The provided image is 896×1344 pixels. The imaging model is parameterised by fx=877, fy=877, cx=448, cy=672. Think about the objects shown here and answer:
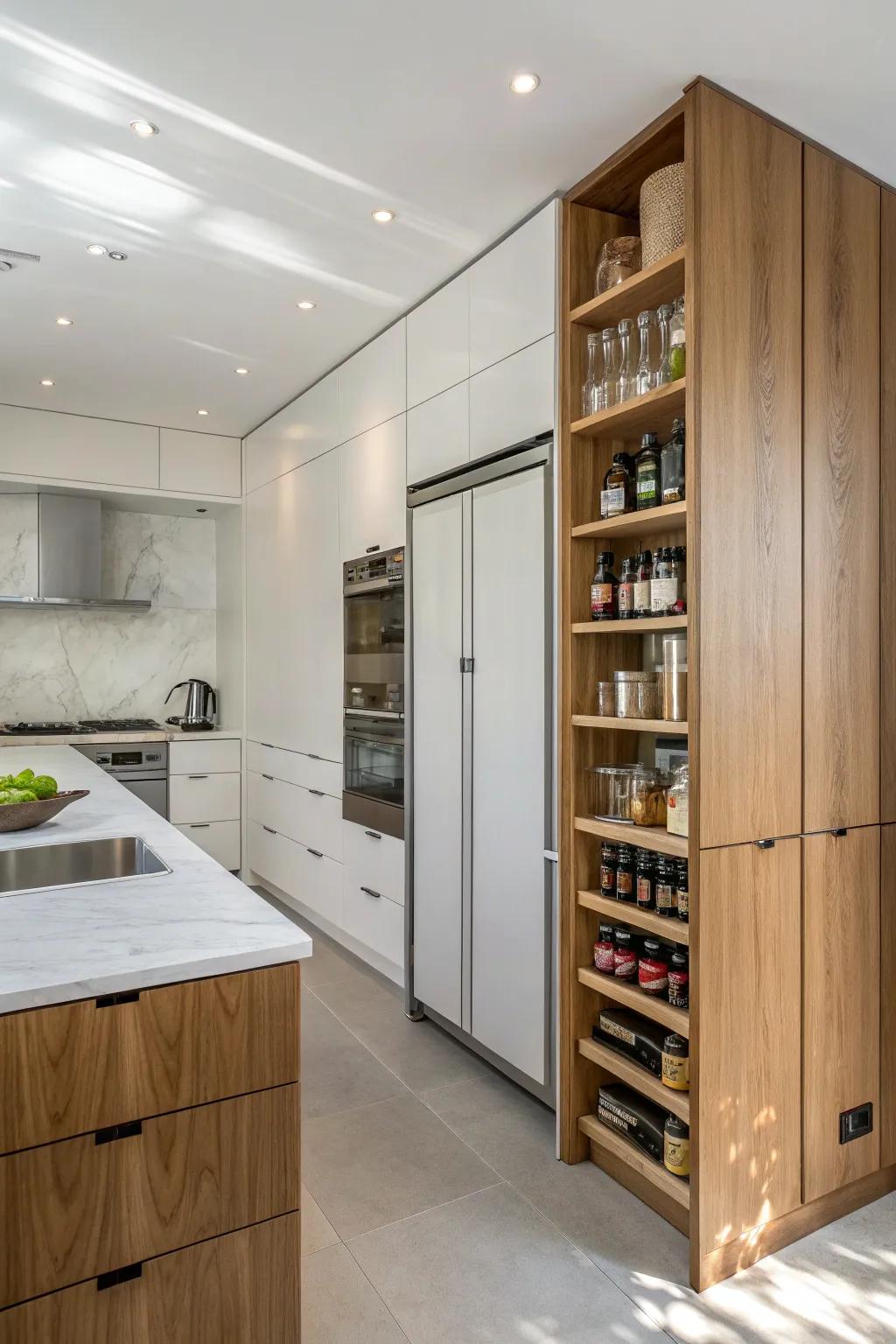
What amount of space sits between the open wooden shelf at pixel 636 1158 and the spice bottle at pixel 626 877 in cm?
60

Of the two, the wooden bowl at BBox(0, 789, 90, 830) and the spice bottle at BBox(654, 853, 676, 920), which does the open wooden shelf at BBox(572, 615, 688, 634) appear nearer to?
the spice bottle at BBox(654, 853, 676, 920)

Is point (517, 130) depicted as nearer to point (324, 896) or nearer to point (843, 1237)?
point (843, 1237)

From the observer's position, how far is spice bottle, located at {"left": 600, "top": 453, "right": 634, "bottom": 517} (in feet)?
7.21

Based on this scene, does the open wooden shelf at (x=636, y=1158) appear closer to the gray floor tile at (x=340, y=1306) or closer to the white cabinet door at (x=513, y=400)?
the gray floor tile at (x=340, y=1306)

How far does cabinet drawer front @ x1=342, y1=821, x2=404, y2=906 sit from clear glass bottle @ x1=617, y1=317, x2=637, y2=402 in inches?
70.7

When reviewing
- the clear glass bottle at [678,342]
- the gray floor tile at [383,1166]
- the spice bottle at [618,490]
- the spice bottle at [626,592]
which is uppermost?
the clear glass bottle at [678,342]

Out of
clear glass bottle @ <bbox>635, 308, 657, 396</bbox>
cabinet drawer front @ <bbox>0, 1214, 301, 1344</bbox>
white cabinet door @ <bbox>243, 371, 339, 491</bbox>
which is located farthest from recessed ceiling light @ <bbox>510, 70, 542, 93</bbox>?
cabinet drawer front @ <bbox>0, 1214, 301, 1344</bbox>

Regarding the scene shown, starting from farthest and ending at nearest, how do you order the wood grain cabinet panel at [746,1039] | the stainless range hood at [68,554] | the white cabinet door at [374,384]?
the stainless range hood at [68,554], the white cabinet door at [374,384], the wood grain cabinet panel at [746,1039]

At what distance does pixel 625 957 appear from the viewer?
2.20 m

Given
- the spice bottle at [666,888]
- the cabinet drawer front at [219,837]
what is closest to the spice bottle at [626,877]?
the spice bottle at [666,888]

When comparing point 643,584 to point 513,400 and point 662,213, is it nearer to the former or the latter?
point 513,400

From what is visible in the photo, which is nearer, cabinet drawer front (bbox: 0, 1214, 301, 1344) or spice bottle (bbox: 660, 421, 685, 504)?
cabinet drawer front (bbox: 0, 1214, 301, 1344)

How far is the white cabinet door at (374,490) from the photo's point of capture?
3.25 meters

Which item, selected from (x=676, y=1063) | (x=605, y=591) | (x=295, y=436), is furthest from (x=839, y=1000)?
(x=295, y=436)
